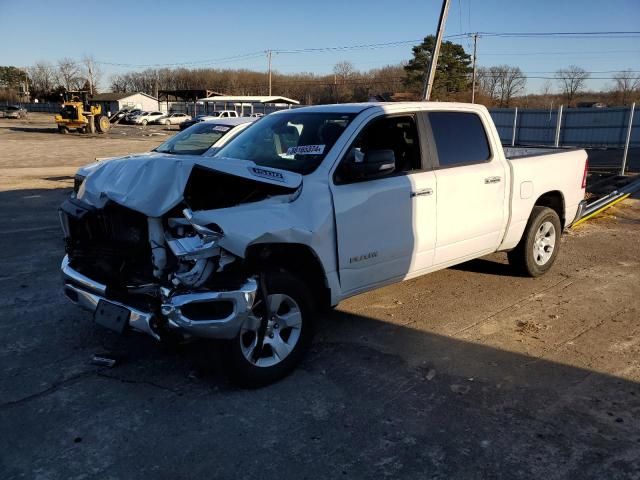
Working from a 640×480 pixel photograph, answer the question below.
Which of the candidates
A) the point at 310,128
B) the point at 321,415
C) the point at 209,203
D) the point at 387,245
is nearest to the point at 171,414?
the point at 321,415

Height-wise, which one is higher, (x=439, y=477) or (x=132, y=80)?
(x=132, y=80)

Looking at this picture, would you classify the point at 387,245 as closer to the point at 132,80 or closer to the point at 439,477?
the point at 439,477

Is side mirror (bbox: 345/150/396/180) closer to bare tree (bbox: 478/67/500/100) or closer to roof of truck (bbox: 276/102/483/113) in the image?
roof of truck (bbox: 276/102/483/113)

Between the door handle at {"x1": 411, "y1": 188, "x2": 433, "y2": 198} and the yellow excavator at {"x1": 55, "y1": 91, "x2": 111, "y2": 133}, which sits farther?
the yellow excavator at {"x1": 55, "y1": 91, "x2": 111, "y2": 133}

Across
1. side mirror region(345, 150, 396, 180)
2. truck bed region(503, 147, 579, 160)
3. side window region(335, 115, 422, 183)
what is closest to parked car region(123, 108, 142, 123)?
truck bed region(503, 147, 579, 160)

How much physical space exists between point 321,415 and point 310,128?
2374mm

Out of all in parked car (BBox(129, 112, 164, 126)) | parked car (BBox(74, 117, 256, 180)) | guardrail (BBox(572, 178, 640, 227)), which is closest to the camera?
guardrail (BBox(572, 178, 640, 227))

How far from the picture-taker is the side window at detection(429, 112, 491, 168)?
16.6 ft

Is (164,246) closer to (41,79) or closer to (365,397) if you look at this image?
(365,397)

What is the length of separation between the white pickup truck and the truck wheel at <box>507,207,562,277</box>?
83 cm

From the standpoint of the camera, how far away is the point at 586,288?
607 centimetres

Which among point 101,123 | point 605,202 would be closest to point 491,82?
point 101,123

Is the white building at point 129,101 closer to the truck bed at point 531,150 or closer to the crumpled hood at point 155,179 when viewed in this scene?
the truck bed at point 531,150

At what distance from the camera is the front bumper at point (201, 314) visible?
3414 millimetres
